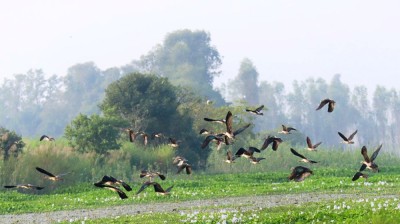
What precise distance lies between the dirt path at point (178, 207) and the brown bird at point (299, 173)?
678cm

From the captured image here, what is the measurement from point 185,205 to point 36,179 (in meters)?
10.2

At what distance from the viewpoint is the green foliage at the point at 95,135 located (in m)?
37.2

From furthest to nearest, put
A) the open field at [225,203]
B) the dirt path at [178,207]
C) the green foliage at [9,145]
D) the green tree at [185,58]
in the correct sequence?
the green tree at [185,58] → the green foliage at [9,145] → the dirt path at [178,207] → the open field at [225,203]

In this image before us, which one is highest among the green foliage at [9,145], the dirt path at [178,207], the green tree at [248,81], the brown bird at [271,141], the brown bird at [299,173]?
the green tree at [248,81]

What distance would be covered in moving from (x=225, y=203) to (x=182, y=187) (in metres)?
7.01

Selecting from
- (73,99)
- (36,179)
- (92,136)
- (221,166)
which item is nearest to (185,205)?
(36,179)

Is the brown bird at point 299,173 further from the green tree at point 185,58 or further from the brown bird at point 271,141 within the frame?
the green tree at point 185,58

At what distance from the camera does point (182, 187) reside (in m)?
28.6

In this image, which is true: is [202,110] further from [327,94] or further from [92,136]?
[327,94]

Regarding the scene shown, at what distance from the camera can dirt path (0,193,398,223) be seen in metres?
19.7

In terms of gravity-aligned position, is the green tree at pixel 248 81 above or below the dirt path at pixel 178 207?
above

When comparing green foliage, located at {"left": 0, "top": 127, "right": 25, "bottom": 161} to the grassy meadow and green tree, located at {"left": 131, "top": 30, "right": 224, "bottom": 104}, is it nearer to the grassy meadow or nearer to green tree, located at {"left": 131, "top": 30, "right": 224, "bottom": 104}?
the grassy meadow

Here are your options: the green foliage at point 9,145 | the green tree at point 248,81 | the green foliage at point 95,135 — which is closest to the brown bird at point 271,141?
the green foliage at point 9,145

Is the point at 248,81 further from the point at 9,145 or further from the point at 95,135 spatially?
the point at 9,145
